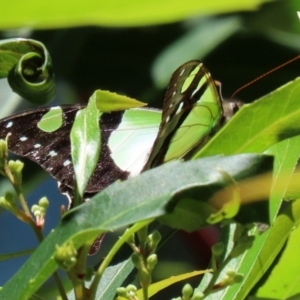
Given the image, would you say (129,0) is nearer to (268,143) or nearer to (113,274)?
(113,274)

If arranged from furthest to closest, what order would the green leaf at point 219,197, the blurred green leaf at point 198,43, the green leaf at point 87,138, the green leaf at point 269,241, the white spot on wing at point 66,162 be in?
1. the blurred green leaf at point 198,43
2. the white spot on wing at point 66,162
3. the green leaf at point 269,241
4. the green leaf at point 87,138
5. the green leaf at point 219,197

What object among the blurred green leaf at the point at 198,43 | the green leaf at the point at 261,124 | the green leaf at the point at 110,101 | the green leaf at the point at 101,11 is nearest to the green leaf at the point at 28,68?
the green leaf at the point at 110,101

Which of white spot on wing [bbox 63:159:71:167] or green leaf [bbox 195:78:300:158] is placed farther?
white spot on wing [bbox 63:159:71:167]

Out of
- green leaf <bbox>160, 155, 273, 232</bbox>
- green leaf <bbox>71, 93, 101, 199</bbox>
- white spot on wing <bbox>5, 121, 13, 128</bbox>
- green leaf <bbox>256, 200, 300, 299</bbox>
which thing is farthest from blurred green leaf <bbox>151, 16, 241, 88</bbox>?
green leaf <bbox>160, 155, 273, 232</bbox>

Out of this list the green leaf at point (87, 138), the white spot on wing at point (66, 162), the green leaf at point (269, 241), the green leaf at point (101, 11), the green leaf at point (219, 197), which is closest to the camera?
the green leaf at point (219, 197)

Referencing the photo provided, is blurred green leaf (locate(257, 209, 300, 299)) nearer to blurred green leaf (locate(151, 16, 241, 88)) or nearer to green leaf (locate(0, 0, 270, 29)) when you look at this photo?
green leaf (locate(0, 0, 270, 29))

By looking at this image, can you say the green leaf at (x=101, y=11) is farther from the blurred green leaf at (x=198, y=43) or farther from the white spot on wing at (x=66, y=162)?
the blurred green leaf at (x=198, y=43)
